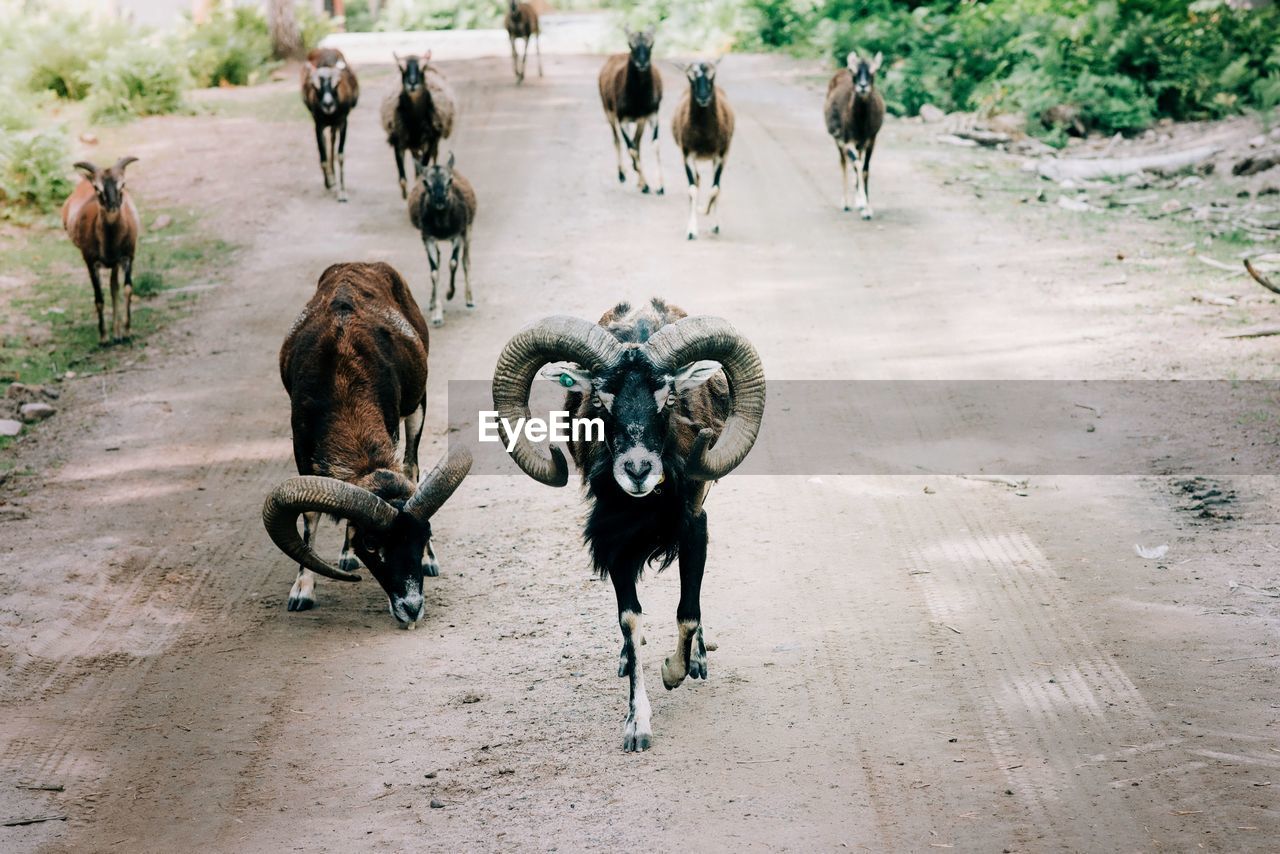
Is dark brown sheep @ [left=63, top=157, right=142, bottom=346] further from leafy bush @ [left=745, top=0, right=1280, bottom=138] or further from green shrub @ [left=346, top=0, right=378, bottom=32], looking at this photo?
green shrub @ [left=346, top=0, right=378, bottom=32]

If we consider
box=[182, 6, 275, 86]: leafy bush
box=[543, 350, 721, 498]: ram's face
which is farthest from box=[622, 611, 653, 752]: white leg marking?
box=[182, 6, 275, 86]: leafy bush

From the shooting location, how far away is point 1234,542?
9953 mm

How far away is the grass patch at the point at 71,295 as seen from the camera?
15500 millimetres

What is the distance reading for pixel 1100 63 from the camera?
25094 millimetres

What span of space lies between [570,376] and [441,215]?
9.09 metres

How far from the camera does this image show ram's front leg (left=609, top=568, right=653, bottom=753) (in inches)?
304

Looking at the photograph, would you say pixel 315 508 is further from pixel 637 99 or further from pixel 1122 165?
pixel 1122 165

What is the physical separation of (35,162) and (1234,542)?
18425mm

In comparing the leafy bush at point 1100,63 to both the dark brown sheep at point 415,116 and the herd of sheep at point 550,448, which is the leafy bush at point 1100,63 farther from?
the herd of sheep at point 550,448

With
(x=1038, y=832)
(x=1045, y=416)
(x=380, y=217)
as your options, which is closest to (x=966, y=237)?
(x=1045, y=416)

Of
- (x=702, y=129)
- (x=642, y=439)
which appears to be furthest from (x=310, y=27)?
(x=642, y=439)

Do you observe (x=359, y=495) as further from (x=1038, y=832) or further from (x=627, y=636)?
(x=1038, y=832)

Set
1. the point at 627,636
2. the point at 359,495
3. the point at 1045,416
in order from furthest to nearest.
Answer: the point at 1045,416
the point at 359,495
the point at 627,636

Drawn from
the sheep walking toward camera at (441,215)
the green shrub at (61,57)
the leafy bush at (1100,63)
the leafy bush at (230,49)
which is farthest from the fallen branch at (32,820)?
the leafy bush at (230,49)
